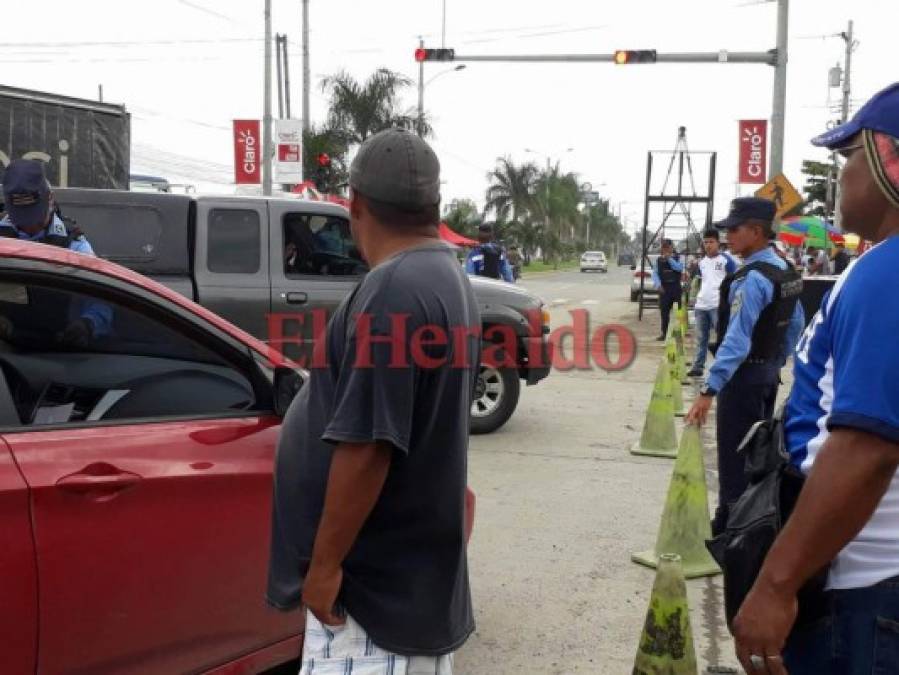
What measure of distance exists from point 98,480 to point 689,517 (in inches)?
127

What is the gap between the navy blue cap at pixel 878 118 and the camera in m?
1.69

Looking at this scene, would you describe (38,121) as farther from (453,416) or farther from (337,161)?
(337,161)

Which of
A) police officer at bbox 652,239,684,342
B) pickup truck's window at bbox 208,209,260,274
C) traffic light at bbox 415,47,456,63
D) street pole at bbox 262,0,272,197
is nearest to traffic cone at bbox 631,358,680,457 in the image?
pickup truck's window at bbox 208,209,260,274

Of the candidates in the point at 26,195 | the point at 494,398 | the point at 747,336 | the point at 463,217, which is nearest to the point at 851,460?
the point at 747,336

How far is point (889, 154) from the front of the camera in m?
1.68

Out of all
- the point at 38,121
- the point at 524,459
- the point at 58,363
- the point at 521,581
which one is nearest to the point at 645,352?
the point at 524,459

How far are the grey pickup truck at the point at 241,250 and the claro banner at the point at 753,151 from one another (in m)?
11.2

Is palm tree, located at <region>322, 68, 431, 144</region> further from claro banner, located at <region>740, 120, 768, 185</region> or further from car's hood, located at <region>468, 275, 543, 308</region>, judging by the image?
car's hood, located at <region>468, 275, 543, 308</region>

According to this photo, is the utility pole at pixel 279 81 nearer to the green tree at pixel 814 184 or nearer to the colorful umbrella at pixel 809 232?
the colorful umbrella at pixel 809 232

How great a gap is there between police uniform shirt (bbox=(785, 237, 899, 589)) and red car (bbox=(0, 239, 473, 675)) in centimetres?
152

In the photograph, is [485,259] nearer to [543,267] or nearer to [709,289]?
[709,289]

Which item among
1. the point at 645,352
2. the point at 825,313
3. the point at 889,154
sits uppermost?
the point at 889,154

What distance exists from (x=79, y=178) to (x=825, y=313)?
9.23 m

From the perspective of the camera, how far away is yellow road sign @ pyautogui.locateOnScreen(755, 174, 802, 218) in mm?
13680
